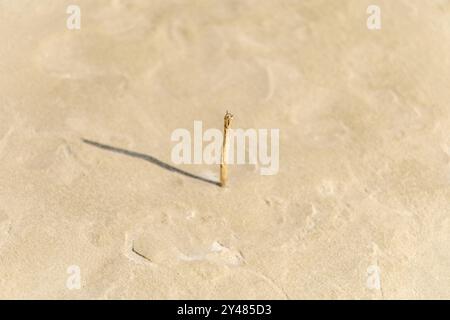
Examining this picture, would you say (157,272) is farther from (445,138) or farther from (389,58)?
(389,58)

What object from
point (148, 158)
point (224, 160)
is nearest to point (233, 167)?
point (224, 160)

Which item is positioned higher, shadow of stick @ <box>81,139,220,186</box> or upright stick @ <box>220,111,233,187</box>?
upright stick @ <box>220,111,233,187</box>

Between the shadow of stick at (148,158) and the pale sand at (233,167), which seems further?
the shadow of stick at (148,158)

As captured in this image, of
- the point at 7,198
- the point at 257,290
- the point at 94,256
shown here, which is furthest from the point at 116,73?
the point at 257,290

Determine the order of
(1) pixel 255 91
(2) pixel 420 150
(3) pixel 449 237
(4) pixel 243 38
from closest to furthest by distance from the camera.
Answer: (3) pixel 449 237, (2) pixel 420 150, (1) pixel 255 91, (4) pixel 243 38

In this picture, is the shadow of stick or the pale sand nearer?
the pale sand

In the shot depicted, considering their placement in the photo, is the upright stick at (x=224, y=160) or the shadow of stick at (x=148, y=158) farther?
the shadow of stick at (x=148, y=158)

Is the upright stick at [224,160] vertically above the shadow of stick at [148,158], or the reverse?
the upright stick at [224,160]

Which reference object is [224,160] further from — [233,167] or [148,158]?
[148,158]
